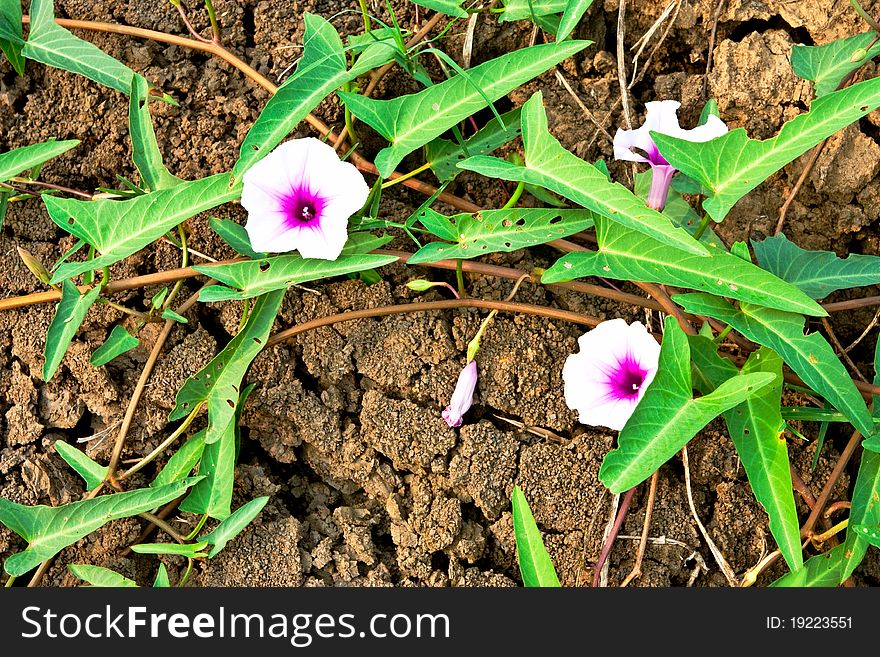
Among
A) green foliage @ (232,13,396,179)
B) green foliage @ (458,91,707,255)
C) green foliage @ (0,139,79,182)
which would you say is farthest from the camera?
green foliage @ (0,139,79,182)

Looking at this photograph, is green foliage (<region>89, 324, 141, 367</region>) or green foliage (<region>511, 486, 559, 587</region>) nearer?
green foliage (<region>511, 486, 559, 587</region>)

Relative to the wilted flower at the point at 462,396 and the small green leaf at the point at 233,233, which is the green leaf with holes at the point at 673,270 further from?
the small green leaf at the point at 233,233

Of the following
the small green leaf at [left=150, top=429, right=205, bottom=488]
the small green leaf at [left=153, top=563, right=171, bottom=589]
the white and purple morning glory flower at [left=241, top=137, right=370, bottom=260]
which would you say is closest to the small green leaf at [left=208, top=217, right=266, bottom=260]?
the white and purple morning glory flower at [left=241, top=137, right=370, bottom=260]

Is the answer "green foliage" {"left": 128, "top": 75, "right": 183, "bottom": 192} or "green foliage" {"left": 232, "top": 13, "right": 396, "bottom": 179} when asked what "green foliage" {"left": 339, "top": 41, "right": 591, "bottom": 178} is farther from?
"green foliage" {"left": 128, "top": 75, "right": 183, "bottom": 192}

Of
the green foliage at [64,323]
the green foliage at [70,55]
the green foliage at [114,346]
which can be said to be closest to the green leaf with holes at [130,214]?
the green foliage at [64,323]

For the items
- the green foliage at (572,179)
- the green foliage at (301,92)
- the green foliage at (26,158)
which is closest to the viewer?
the green foliage at (572,179)
